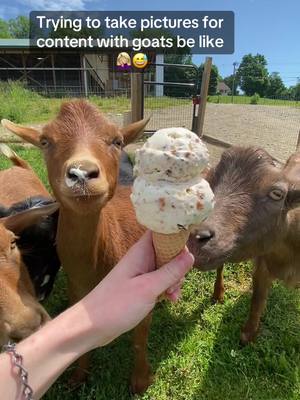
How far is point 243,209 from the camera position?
2848 millimetres

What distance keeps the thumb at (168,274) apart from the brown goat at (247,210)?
100 centimetres

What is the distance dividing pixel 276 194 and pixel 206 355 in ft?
5.81

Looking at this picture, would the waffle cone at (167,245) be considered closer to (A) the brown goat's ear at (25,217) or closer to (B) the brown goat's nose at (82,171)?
(B) the brown goat's nose at (82,171)

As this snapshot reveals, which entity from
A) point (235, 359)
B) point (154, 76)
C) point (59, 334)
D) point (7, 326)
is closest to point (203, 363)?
point (235, 359)

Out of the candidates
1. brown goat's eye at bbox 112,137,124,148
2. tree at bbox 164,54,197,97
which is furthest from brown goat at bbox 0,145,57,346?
tree at bbox 164,54,197,97

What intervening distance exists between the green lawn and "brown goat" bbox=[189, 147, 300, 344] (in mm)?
1096

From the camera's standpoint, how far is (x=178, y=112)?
39.8 ft

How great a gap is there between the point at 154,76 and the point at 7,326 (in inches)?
501

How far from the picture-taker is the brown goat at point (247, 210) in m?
2.71

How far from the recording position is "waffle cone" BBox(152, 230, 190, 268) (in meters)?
1.63

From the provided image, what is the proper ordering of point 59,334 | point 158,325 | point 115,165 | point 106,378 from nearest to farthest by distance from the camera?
1. point 59,334
2. point 115,165
3. point 106,378
4. point 158,325

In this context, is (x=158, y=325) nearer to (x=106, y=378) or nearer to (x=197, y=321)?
(x=197, y=321)

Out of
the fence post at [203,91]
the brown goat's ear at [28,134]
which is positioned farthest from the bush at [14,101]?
the brown goat's ear at [28,134]

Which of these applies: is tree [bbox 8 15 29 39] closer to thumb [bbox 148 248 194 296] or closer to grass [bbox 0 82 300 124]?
grass [bbox 0 82 300 124]
